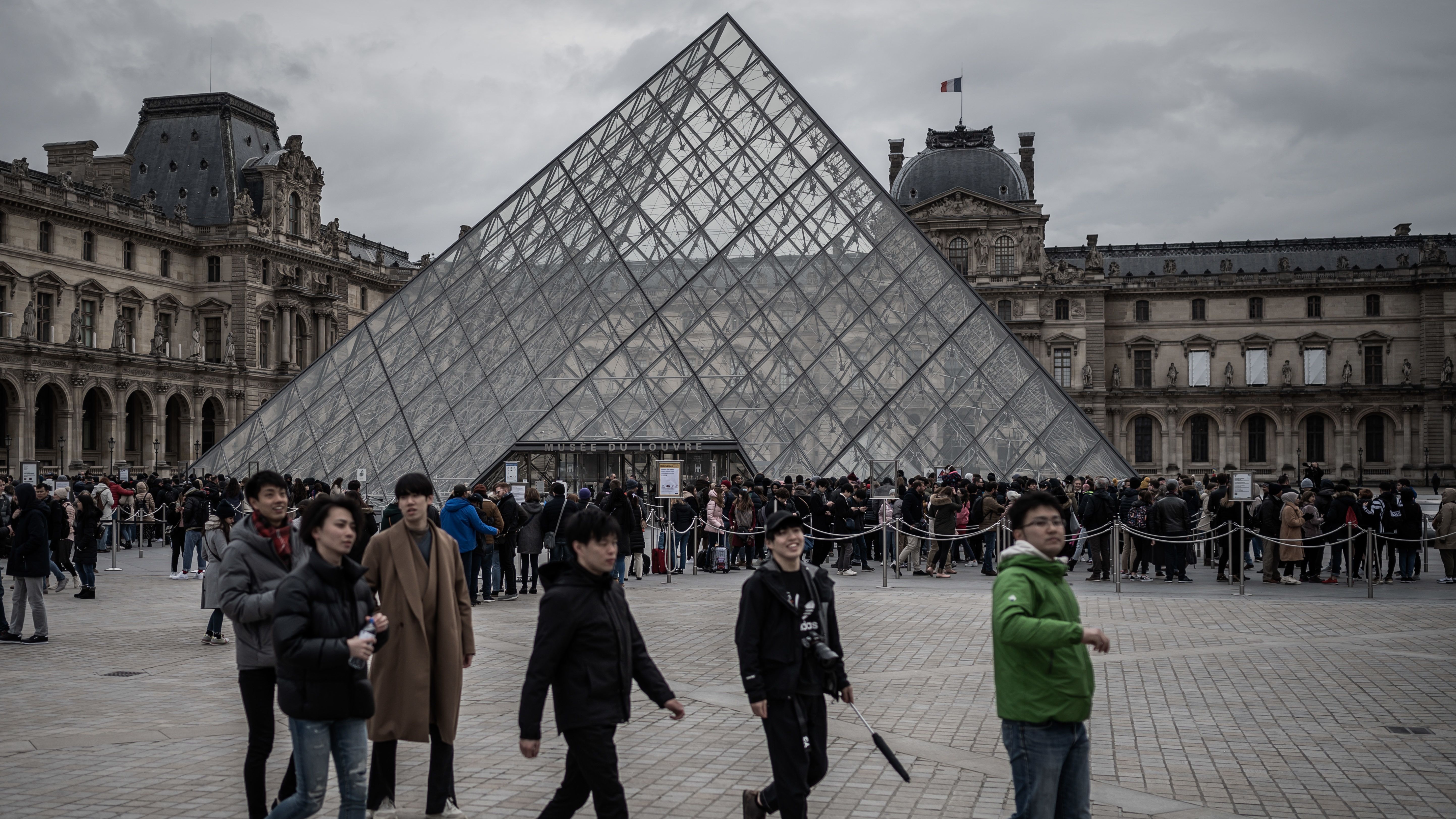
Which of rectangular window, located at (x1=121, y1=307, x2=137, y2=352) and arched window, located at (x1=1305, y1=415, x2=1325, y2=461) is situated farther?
arched window, located at (x1=1305, y1=415, x2=1325, y2=461)

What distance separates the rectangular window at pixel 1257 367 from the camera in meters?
65.0

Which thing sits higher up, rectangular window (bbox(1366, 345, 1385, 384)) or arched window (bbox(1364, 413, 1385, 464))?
rectangular window (bbox(1366, 345, 1385, 384))

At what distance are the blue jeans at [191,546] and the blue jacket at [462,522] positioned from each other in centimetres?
557

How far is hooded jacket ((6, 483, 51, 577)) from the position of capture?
1064cm

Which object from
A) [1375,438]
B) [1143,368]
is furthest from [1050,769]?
[1375,438]

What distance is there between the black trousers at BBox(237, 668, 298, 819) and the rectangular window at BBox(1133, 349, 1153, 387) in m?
64.4

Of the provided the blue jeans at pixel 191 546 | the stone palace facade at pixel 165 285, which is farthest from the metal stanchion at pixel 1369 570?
the stone palace facade at pixel 165 285

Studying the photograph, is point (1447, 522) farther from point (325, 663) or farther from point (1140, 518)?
point (325, 663)

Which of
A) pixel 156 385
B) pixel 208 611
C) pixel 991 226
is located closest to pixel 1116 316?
pixel 991 226

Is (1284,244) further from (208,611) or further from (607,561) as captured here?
(607,561)

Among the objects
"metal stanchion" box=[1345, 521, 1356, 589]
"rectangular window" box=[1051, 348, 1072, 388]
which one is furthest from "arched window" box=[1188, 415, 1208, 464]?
"metal stanchion" box=[1345, 521, 1356, 589]

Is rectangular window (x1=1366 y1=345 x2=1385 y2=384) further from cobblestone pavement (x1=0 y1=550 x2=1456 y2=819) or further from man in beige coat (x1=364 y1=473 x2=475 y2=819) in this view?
man in beige coat (x1=364 y1=473 x2=475 y2=819)

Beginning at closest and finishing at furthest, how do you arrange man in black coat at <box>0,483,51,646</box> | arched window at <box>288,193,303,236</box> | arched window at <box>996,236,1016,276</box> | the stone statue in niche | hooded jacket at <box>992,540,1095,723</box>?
hooded jacket at <box>992,540,1095,723</box>
man in black coat at <box>0,483,51,646</box>
the stone statue in niche
arched window at <box>288,193,303,236</box>
arched window at <box>996,236,1016,276</box>

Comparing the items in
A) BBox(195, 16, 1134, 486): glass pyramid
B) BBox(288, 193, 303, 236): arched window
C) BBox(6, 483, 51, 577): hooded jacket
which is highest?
BBox(288, 193, 303, 236): arched window
